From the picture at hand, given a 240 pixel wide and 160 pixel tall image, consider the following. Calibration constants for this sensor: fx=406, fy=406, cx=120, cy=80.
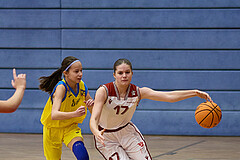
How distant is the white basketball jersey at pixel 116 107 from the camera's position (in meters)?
4.34

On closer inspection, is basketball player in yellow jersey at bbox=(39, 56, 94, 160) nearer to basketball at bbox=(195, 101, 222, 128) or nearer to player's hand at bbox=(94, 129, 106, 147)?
player's hand at bbox=(94, 129, 106, 147)

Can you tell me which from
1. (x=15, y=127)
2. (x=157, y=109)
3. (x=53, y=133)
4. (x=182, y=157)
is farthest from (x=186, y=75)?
(x=53, y=133)

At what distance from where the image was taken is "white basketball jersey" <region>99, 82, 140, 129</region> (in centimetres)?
434

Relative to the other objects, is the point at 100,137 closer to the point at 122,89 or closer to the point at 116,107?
the point at 116,107

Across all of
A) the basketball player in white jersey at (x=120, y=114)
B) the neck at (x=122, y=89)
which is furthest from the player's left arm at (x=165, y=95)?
the neck at (x=122, y=89)

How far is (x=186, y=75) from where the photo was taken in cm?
869

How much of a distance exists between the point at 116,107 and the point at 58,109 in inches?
26.7

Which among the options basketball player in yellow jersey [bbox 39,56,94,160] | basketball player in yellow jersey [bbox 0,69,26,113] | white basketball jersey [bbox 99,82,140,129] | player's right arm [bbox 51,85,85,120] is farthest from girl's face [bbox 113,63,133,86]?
basketball player in yellow jersey [bbox 0,69,26,113]
